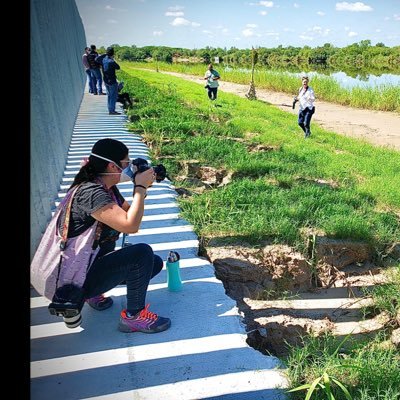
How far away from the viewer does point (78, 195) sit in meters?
2.22

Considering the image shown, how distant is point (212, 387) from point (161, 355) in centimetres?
37

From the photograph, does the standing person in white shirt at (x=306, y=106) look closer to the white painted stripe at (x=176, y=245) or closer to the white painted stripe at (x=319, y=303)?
the white painted stripe at (x=319, y=303)

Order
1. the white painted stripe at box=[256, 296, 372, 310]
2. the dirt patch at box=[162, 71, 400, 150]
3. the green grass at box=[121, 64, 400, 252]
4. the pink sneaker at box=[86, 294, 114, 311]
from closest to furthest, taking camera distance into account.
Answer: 1. the pink sneaker at box=[86, 294, 114, 311]
2. the white painted stripe at box=[256, 296, 372, 310]
3. the green grass at box=[121, 64, 400, 252]
4. the dirt patch at box=[162, 71, 400, 150]

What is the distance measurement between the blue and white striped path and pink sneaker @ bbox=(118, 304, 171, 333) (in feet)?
0.13

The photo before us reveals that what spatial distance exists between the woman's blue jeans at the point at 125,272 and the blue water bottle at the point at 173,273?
0.41m

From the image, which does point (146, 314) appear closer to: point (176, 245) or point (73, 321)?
point (73, 321)

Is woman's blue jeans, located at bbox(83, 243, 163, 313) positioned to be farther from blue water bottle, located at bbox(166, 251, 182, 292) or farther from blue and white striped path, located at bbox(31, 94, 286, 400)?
blue water bottle, located at bbox(166, 251, 182, 292)

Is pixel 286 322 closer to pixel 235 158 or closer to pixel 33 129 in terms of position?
pixel 33 129

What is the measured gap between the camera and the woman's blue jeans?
2359 millimetres

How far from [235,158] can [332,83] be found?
1542 cm

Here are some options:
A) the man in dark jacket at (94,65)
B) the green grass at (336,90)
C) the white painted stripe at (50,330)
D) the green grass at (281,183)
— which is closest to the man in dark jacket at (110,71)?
the green grass at (281,183)

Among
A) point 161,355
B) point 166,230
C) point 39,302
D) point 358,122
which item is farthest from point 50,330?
point 358,122

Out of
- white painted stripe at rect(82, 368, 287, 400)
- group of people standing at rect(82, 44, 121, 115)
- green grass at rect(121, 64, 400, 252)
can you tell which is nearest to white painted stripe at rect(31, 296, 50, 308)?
white painted stripe at rect(82, 368, 287, 400)

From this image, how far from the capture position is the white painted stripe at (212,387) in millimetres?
2029
